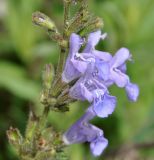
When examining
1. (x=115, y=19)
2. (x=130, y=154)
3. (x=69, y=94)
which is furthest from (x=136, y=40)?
(x=69, y=94)

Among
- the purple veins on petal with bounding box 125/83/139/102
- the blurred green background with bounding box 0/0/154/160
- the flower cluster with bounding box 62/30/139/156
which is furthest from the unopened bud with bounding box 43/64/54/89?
the blurred green background with bounding box 0/0/154/160

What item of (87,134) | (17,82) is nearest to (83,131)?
(87,134)

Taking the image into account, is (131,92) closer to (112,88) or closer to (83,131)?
(83,131)

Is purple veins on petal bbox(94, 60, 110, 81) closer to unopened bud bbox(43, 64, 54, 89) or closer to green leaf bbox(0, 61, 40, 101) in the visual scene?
unopened bud bbox(43, 64, 54, 89)

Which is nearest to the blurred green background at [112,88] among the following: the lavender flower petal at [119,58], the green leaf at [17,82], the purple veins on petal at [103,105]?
the green leaf at [17,82]

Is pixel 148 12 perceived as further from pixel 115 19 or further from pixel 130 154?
pixel 130 154

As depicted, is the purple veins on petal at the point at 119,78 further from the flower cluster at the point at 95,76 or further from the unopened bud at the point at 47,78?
the unopened bud at the point at 47,78

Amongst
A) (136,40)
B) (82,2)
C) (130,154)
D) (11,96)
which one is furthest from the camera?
(11,96)
